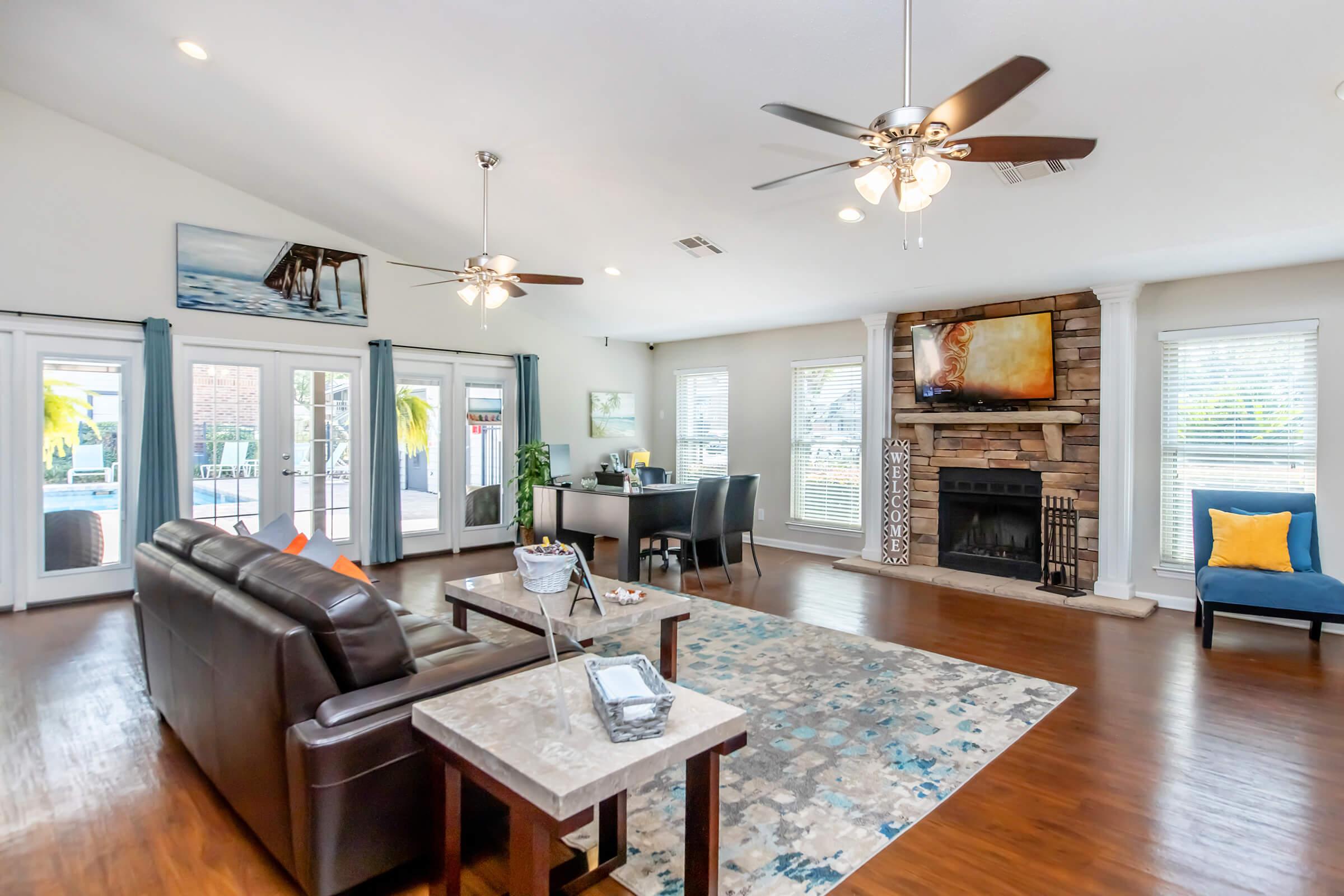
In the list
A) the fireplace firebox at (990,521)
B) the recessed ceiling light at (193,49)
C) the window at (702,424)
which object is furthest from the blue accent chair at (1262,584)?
the recessed ceiling light at (193,49)

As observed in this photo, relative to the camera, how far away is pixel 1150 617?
4.94 m

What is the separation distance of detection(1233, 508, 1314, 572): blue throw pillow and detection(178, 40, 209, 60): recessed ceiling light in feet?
23.6

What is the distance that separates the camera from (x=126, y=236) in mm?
5371

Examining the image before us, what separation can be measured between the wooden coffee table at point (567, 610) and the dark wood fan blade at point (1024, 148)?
7.41 ft

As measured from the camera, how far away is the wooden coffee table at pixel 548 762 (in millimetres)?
1414

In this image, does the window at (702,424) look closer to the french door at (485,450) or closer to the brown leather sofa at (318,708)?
the french door at (485,450)

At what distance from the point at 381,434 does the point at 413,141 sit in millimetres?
2949

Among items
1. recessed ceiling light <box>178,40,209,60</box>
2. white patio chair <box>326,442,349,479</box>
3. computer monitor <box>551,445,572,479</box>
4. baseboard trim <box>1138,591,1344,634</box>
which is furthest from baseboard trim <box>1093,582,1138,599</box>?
recessed ceiling light <box>178,40,209,60</box>

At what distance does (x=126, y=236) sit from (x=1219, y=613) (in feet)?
28.4

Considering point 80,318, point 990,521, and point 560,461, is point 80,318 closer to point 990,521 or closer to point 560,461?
point 560,461

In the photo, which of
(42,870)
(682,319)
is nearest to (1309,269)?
(682,319)

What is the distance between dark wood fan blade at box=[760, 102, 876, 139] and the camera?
85.1 inches

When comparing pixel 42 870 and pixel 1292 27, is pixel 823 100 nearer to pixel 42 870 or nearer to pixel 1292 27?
pixel 1292 27

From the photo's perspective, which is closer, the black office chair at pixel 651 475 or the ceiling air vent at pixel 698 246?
the ceiling air vent at pixel 698 246
